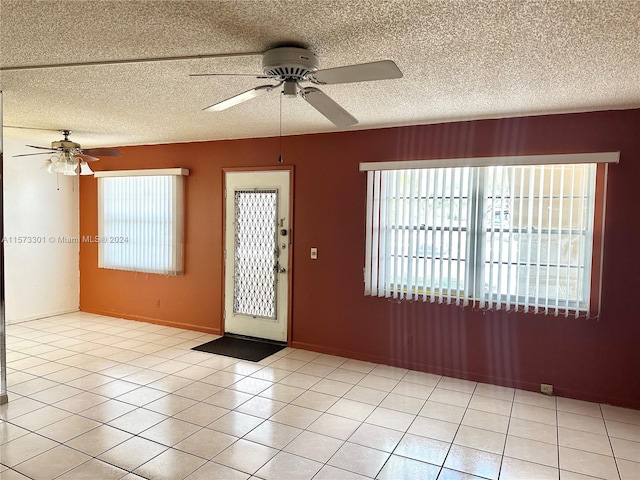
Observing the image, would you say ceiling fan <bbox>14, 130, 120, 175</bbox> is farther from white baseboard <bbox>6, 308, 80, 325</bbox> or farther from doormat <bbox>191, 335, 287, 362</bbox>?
white baseboard <bbox>6, 308, 80, 325</bbox>

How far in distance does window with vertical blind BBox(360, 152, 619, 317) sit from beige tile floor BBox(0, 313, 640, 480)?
879 mm

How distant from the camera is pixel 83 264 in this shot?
6590mm

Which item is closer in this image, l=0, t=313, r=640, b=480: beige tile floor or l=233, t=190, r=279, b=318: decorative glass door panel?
l=0, t=313, r=640, b=480: beige tile floor

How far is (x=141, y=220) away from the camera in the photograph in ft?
19.3

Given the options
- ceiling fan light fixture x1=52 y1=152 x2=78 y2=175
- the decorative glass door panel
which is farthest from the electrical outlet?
ceiling fan light fixture x1=52 y1=152 x2=78 y2=175

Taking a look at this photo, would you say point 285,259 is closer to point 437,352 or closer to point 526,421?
point 437,352

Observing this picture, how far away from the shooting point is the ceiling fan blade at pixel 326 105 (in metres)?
2.27

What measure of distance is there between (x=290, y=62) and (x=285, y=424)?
2.45 m

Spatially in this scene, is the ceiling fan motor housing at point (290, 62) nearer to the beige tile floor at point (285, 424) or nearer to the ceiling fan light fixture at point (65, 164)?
the beige tile floor at point (285, 424)

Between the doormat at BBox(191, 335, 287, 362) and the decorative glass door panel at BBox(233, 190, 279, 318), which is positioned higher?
the decorative glass door panel at BBox(233, 190, 279, 318)

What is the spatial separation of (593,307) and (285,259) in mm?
3057

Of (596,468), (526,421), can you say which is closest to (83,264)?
(526,421)

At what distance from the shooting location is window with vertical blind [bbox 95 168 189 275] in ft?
18.4

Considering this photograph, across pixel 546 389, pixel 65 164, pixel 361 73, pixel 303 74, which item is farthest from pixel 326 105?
pixel 65 164
